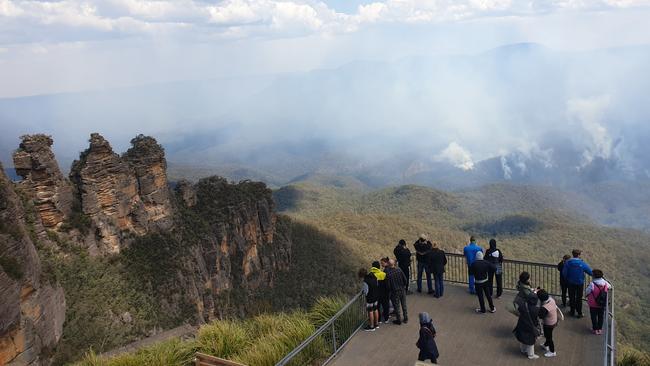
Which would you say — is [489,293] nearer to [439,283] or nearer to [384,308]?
[439,283]

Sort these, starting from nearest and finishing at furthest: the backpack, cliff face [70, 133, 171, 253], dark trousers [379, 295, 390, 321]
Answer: the backpack, dark trousers [379, 295, 390, 321], cliff face [70, 133, 171, 253]

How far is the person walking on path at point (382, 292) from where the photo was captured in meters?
15.3

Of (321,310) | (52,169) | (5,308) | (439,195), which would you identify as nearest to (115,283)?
(52,169)

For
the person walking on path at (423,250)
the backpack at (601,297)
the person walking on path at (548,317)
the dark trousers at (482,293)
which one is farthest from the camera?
the person walking on path at (423,250)

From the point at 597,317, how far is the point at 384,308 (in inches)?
240

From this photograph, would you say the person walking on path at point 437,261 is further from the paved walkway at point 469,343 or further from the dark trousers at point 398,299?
the dark trousers at point 398,299

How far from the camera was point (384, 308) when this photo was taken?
16016 mm

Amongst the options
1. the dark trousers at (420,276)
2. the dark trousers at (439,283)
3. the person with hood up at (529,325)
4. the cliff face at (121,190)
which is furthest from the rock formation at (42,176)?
the person with hood up at (529,325)

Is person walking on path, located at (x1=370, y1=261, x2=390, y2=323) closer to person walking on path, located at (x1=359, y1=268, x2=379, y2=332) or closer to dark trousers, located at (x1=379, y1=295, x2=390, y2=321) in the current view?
dark trousers, located at (x1=379, y1=295, x2=390, y2=321)

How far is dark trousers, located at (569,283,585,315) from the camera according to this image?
50.3ft

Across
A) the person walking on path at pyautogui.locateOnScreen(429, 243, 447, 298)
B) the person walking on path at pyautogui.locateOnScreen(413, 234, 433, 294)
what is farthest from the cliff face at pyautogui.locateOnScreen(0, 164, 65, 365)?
the person walking on path at pyautogui.locateOnScreen(429, 243, 447, 298)

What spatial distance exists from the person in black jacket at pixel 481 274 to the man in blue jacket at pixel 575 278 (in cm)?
216

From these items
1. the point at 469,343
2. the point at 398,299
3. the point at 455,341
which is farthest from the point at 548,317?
the point at 398,299

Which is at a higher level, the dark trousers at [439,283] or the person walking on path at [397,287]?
the person walking on path at [397,287]
